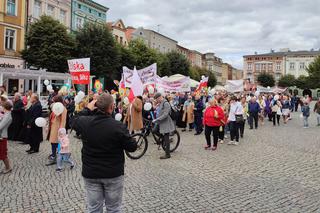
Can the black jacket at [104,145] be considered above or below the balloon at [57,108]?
below

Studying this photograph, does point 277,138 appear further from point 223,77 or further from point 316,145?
point 223,77

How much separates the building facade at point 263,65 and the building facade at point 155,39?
39257 mm

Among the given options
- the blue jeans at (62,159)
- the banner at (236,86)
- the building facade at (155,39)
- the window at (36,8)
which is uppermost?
the building facade at (155,39)

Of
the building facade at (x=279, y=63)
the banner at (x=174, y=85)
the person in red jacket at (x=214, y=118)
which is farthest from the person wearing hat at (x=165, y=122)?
the building facade at (x=279, y=63)

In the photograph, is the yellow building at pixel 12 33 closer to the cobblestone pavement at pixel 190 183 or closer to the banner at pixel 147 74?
the banner at pixel 147 74

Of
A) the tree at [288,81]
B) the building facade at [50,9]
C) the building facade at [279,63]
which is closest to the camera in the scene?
the building facade at [50,9]

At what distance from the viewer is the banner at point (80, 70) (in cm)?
1400

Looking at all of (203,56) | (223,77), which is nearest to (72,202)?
(203,56)

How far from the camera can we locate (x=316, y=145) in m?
12.4

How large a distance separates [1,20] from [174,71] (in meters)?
26.8

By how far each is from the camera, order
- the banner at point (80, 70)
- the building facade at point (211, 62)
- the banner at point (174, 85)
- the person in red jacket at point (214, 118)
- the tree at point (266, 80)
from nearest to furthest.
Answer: the person in red jacket at point (214, 118), the banner at point (80, 70), the banner at point (174, 85), the tree at point (266, 80), the building facade at point (211, 62)

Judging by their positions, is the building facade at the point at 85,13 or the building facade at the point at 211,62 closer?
the building facade at the point at 85,13

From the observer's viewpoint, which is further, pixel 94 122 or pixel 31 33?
pixel 31 33

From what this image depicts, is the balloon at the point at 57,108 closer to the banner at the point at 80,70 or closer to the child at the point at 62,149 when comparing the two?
the child at the point at 62,149
